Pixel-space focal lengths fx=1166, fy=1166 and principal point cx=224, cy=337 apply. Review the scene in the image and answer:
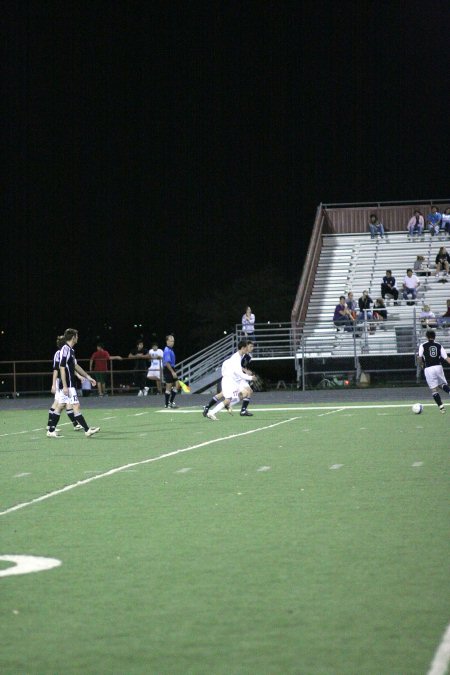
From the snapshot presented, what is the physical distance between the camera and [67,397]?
20.1 m

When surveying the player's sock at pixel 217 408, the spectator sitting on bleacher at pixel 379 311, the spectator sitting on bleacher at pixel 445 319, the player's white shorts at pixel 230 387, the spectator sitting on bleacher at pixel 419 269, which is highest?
the spectator sitting on bleacher at pixel 419 269

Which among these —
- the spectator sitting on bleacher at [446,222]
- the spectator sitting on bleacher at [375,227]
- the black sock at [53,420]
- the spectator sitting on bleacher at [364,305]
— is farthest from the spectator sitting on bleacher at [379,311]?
the black sock at [53,420]

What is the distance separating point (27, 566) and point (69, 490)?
4.34 metres

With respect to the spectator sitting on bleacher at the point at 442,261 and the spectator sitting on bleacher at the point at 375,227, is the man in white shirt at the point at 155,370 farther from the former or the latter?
the spectator sitting on bleacher at the point at 375,227

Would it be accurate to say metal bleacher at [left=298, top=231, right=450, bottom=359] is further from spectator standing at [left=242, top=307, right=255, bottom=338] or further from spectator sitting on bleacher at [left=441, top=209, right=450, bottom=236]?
spectator standing at [left=242, top=307, right=255, bottom=338]

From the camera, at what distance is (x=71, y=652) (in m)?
5.62

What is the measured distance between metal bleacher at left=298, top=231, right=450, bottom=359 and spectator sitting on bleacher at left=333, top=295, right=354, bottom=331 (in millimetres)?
323

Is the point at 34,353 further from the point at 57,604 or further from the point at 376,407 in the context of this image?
the point at 57,604

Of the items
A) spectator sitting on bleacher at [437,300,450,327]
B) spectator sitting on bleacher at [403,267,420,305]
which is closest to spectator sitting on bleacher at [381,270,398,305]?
spectator sitting on bleacher at [403,267,420,305]

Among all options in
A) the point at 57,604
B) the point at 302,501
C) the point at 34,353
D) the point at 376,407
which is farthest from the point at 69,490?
the point at 34,353

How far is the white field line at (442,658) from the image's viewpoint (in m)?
5.11

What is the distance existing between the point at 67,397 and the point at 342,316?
22.0 meters

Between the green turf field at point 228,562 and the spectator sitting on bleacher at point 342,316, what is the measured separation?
79.8ft

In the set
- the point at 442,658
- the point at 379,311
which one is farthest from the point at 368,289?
the point at 442,658
